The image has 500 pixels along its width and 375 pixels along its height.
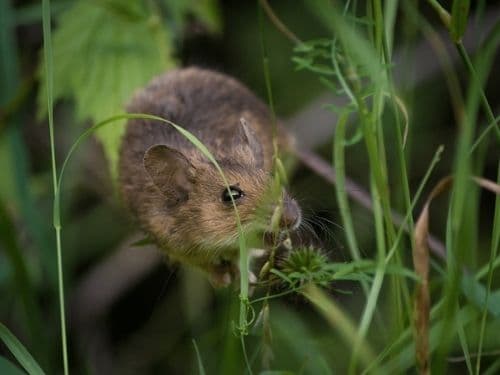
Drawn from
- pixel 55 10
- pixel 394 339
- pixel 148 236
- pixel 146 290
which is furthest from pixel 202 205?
pixel 146 290

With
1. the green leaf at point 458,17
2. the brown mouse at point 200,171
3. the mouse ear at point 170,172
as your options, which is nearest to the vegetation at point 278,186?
the green leaf at point 458,17

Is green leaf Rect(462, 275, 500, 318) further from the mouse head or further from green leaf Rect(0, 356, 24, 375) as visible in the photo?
green leaf Rect(0, 356, 24, 375)

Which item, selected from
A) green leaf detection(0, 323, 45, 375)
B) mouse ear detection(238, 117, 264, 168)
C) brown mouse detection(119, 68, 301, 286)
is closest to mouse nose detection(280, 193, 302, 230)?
brown mouse detection(119, 68, 301, 286)

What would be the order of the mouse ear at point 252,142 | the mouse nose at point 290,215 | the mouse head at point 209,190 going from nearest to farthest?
1. the mouse nose at point 290,215
2. the mouse head at point 209,190
3. the mouse ear at point 252,142

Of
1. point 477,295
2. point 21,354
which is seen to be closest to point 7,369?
point 21,354

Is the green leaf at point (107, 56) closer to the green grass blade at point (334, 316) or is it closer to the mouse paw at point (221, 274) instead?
the mouse paw at point (221, 274)

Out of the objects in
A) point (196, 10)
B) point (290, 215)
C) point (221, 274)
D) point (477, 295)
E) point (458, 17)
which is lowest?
point (477, 295)

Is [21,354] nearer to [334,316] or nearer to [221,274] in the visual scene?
[334,316]
